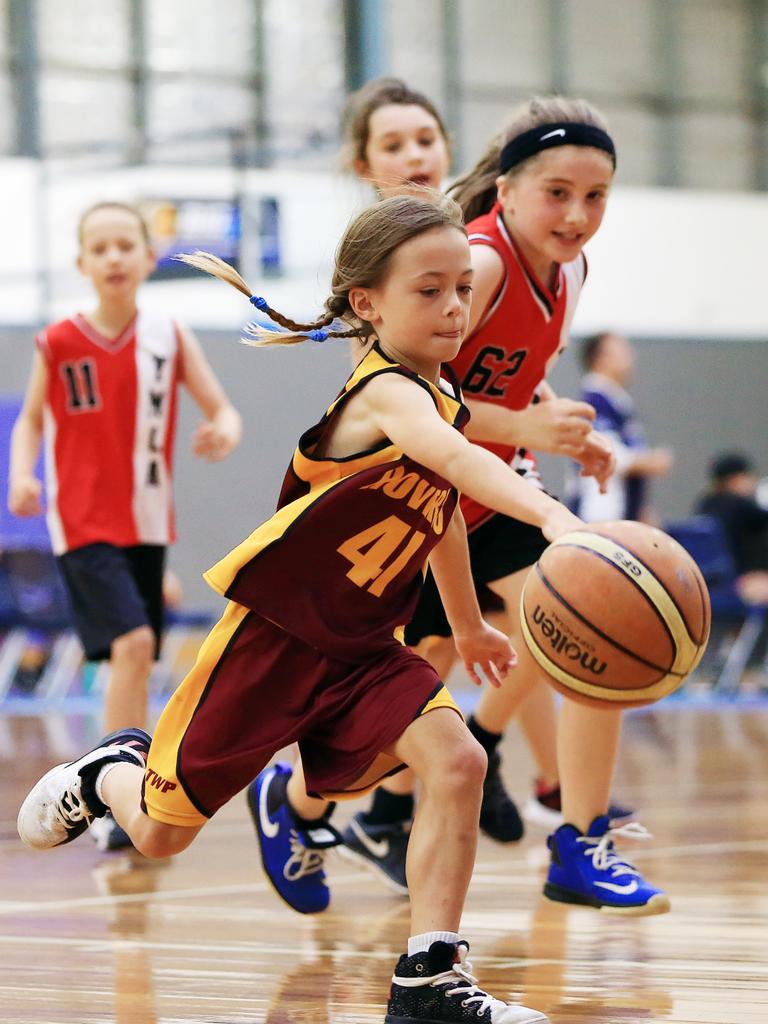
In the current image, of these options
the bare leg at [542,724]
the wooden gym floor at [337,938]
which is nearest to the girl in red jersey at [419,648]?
the bare leg at [542,724]

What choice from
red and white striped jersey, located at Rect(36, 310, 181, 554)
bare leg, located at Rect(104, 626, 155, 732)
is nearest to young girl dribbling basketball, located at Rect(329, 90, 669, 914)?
bare leg, located at Rect(104, 626, 155, 732)

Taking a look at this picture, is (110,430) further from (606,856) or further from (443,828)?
(443,828)

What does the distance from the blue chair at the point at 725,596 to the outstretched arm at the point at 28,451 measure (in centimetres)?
504

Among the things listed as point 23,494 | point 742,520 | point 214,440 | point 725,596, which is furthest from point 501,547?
point 742,520

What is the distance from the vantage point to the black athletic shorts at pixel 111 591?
14.5 ft

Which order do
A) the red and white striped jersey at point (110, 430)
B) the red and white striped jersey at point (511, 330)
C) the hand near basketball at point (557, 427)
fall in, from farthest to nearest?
the red and white striped jersey at point (110, 430), the red and white striped jersey at point (511, 330), the hand near basketball at point (557, 427)

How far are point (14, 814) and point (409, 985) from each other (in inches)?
104

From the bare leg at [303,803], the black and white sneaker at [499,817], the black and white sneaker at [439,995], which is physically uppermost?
the black and white sneaker at [439,995]

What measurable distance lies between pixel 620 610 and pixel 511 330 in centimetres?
120

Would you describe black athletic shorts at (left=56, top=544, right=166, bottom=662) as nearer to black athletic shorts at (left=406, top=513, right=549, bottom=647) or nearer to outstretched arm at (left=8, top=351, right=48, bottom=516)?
outstretched arm at (left=8, top=351, right=48, bottom=516)

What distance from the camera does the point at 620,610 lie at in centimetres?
244

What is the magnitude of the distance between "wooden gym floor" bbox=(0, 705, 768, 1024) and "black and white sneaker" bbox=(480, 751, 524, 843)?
83 mm

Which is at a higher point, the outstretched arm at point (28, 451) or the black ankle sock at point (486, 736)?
the outstretched arm at point (28, 451)

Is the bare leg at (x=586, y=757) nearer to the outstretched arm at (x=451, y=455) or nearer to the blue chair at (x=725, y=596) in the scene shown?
the outstretched arm at (x=451, y=455)
